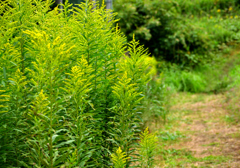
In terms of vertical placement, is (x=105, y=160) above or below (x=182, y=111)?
below

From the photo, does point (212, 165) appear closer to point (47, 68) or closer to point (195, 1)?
point (47, 68)

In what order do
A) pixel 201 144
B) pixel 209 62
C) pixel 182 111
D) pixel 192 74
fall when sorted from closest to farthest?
pixel 201 144 < pixel 182 111 < pixel 192 74 < pixel 209 62

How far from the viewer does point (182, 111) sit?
680 cm

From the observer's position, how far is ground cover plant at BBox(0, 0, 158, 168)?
1844 millimetres

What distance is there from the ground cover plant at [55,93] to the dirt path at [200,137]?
1923 millimetres

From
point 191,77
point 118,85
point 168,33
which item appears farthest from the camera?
point 168,33

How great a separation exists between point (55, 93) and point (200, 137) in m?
4.00

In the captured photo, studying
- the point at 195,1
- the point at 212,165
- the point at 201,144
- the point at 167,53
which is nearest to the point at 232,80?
the point at 167,53

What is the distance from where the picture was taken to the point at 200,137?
5.25m

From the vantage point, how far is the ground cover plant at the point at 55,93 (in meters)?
1.84

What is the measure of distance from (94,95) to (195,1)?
11.3 meters

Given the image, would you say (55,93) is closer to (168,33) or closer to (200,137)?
(200,137)

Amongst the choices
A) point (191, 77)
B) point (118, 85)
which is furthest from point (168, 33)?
point (118, 85)

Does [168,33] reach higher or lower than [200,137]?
higher
